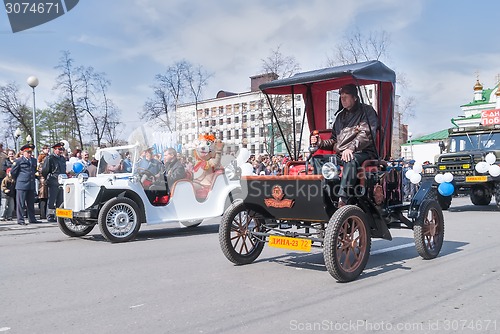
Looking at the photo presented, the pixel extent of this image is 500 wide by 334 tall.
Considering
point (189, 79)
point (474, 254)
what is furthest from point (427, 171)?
point (189, 79)

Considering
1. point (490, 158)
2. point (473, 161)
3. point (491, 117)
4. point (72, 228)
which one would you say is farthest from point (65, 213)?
point (491, 117)

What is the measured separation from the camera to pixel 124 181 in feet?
31.0

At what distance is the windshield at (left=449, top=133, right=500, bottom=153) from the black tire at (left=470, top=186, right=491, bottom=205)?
121cm

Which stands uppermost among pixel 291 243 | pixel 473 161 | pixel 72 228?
pixel 473 161

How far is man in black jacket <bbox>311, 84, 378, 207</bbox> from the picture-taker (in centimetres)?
604

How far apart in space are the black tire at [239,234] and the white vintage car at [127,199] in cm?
306

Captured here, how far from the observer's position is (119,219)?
9242 mm

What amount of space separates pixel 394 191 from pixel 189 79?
37.8 meters

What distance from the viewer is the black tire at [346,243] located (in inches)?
217

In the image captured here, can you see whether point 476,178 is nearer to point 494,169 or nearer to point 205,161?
point 494,169

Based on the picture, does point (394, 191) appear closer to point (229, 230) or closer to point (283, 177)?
point (283, 177)

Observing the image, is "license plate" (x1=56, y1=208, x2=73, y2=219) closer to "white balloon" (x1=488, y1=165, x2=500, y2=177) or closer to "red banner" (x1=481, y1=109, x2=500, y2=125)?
"white balloon" (x1=488, y1=165, x2=500, y2=177)

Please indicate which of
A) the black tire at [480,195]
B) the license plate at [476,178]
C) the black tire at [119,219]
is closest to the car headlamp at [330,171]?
the black tire at [119,219]

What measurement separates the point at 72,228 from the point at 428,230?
21.9 ft
